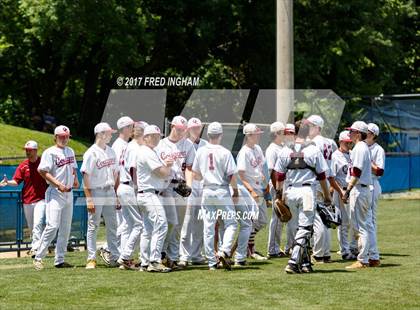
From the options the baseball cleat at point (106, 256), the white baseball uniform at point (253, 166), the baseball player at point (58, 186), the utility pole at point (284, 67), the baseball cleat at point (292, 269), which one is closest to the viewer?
the baseball cleat at point (292, 269)

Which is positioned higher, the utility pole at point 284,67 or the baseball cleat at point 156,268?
the utility pole at point 284,67

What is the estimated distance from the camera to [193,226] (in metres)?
14.6

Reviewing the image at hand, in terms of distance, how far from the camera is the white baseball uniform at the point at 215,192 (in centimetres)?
1341

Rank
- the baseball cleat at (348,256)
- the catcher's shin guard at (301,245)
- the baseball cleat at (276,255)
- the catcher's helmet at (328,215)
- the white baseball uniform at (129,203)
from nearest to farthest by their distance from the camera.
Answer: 1. the catcher's shin guard at (301,245)
2. the catcher's helmet at (328,215)
3. the white baseball uniform at (129,203)
4. the baseball cleat at (348,256)
5. the baseball cleat at (276,255)

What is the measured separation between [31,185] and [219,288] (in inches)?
237

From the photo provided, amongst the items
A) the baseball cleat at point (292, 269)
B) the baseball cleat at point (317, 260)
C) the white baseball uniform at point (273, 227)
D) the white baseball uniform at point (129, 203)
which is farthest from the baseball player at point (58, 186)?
the baseball cleat at point (317, 260)

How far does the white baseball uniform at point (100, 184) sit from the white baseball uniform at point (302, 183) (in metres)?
2.66

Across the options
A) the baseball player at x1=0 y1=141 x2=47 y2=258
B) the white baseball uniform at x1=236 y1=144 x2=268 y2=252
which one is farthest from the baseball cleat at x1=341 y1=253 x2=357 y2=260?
the baseball player at x1=0 y1=141 x2=47 y2=258

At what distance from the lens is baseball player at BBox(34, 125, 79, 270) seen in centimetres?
1398

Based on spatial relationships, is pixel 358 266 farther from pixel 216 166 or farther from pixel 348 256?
pixel 216 166

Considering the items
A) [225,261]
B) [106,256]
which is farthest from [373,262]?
[106,256]

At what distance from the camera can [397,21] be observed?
142 feet

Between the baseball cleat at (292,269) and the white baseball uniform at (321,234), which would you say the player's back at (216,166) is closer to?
the baseball cleat at (292,269)

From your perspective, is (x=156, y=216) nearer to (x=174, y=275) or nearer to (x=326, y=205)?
(x=174, y=275)
